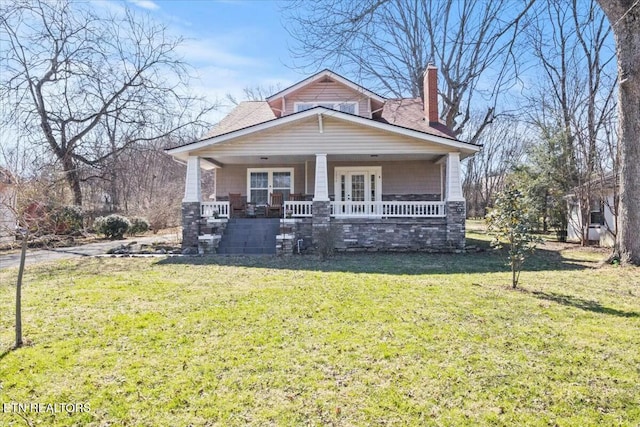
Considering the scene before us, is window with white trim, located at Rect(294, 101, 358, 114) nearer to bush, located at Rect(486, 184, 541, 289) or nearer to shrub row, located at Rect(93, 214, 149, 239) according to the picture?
bush, located at Rect(486, 184, 541, 289)

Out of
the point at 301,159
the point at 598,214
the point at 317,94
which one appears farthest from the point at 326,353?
the point at 598,214

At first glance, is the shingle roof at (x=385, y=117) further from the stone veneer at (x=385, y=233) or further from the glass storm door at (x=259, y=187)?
the stone veneer at (x=385, y=233)

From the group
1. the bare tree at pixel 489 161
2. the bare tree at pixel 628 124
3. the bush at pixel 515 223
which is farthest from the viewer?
the bare tree at pixel 489 161

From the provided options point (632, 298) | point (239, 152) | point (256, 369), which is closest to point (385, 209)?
point (239, 152)

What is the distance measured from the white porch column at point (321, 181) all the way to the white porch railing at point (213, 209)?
10.8 ft

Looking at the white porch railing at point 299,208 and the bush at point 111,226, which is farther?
the bush at point 111,226

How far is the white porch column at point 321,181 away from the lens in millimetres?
12562

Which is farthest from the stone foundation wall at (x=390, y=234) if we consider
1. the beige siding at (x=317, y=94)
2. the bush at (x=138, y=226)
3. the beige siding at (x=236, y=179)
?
the bush at (x=138, y=226)

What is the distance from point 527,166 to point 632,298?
626 inches

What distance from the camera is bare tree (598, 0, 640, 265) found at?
8531 millimetres

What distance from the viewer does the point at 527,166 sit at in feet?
67.1

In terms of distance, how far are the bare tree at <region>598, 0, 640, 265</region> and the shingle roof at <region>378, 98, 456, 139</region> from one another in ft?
18.4

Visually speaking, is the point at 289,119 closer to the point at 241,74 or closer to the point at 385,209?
the point at 241,74

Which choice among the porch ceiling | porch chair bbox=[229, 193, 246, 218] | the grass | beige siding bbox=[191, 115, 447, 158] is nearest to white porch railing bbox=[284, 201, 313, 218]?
beige siding bbox=[191, 115, 447, 158]
